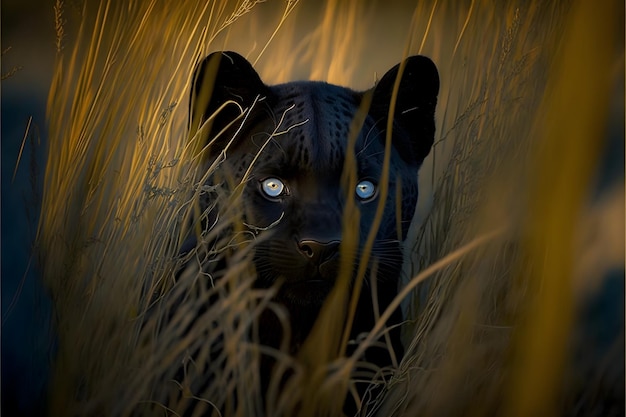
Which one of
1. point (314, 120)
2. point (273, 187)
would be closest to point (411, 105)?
point (314, 120)

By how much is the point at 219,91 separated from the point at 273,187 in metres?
0.26

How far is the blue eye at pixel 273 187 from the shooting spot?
5.22ft

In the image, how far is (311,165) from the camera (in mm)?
1588

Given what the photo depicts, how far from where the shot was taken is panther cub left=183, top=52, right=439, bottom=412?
156 cm

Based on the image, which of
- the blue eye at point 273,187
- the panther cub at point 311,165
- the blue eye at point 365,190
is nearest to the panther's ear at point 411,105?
the panther cub at point 311,165

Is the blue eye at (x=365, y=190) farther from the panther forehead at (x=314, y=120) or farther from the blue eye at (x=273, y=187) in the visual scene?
the blue eye at (x=273, y=187)

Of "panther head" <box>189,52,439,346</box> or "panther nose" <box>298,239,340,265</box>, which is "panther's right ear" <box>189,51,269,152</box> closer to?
"panther head" <box>189,52,439,346</box>

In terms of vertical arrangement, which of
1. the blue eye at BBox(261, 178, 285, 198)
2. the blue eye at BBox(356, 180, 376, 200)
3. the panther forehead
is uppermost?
the panther forehead

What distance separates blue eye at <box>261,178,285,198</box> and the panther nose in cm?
13

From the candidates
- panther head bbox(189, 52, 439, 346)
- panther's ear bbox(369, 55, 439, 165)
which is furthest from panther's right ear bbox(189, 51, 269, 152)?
panther's ear bbox(369, 55, 439, 165)

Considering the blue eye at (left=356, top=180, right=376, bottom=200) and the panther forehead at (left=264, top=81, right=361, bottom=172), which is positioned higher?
the panther forehead at (left=264, top=81, right=361, bottom=172)

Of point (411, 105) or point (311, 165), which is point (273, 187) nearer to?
point (311, 165)

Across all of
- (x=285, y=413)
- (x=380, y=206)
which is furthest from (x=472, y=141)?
(x=285, y=413)

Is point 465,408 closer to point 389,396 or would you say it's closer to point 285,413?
point 389,396
